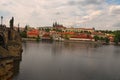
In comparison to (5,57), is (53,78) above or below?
below

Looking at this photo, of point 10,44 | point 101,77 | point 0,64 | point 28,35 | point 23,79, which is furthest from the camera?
point 28,35

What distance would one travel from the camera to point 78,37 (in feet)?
631

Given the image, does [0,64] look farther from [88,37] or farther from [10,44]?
[88,37]

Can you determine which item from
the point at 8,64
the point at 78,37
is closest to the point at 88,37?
the point at 78,37

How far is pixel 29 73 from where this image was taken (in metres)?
36.2

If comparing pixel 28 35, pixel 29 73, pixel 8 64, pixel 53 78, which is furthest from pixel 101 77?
pixel 28 35

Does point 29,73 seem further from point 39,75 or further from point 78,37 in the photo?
point 78,37

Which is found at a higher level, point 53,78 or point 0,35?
point 0,35

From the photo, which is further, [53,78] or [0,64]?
[53,78]

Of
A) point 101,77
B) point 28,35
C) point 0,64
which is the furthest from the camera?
point 28,35

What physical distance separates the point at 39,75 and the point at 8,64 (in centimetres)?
902

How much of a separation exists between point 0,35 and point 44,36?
157614mm

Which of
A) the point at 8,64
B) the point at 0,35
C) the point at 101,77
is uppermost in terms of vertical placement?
the point at 0,35

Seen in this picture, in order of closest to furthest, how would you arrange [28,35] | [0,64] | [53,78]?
[0,64]
[53,78]
[28,35]
